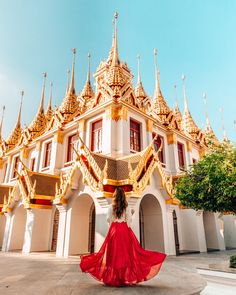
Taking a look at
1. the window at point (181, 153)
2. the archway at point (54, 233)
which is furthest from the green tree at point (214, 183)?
the window at point (181, 153)

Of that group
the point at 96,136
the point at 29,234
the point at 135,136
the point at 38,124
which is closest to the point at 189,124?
the point at 135,136

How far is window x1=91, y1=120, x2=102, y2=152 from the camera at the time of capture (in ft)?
44.3

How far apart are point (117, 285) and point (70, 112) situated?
13.8 meters

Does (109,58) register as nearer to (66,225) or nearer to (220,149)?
(66,225)

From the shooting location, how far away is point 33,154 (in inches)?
749

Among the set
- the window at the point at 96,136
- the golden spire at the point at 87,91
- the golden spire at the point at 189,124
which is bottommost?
the window at the point at 96,136

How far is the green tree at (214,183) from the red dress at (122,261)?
5.25ft

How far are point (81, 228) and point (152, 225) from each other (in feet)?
11.3

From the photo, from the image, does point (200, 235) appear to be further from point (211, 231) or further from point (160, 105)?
point (160, 105)

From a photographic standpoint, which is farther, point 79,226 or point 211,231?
point 211,231

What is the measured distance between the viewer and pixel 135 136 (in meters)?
14.0

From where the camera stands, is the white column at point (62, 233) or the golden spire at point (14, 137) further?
the golden spire at point (14, 137)

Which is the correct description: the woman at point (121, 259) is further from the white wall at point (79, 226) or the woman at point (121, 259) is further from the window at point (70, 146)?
the window at point (70, 146)

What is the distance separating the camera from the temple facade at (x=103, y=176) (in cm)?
1020
